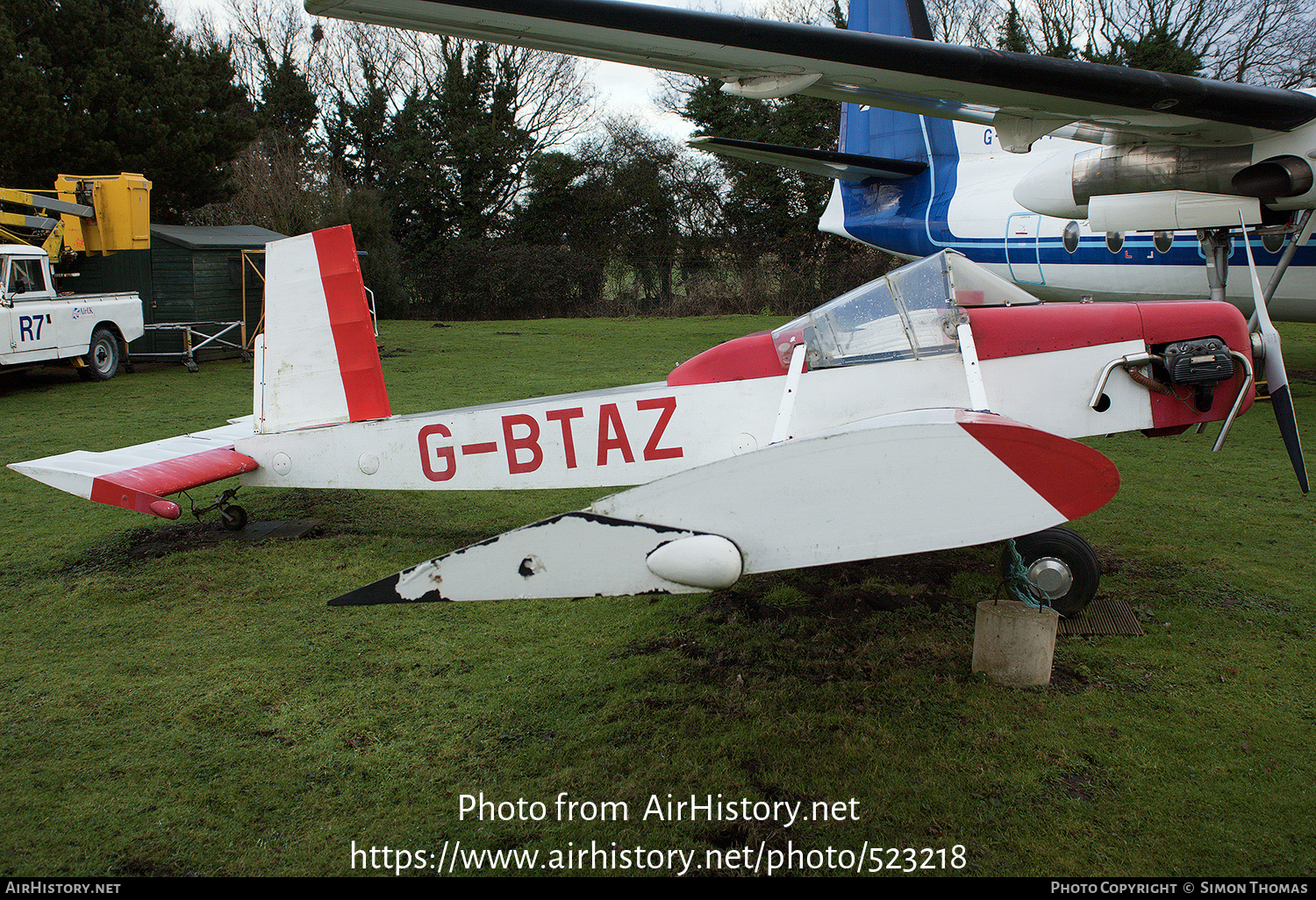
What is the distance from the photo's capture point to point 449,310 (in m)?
25.6

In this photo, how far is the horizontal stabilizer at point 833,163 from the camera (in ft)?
31.8

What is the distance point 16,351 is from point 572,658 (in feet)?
36.9

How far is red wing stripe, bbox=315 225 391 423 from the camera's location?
4844 millimetres

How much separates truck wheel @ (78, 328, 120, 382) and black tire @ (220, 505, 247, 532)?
8.94 meters

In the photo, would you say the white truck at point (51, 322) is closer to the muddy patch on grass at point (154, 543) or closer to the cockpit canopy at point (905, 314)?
the muddy patch on grass at point (154, 543)

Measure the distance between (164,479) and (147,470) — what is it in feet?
0.63

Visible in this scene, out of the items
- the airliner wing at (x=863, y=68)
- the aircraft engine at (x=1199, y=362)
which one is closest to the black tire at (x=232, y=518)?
the airliner wing at (x=863, y=68)

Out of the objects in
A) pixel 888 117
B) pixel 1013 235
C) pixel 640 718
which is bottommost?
A: pixel 640 718

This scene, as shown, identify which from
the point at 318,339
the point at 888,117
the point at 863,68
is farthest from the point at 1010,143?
the point at 888,117

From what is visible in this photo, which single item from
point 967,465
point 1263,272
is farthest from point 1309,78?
point 967,465

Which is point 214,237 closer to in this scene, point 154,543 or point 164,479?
point 154,543

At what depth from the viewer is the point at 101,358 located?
1241cm
